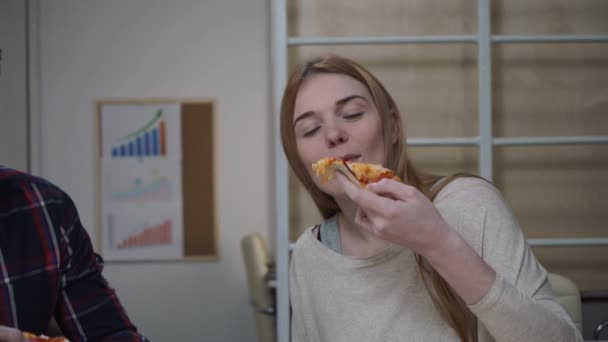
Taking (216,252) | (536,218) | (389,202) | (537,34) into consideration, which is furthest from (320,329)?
(216,252)

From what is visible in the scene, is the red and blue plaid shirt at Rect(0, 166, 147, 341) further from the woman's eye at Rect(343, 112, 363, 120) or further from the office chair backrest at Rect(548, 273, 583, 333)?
the office chair backrest at Rect(548, 273, 583, 333)

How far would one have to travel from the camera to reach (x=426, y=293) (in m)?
1.21

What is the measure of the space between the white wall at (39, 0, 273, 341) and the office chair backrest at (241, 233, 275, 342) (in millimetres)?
1078

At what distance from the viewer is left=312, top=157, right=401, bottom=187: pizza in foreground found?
1.08 m

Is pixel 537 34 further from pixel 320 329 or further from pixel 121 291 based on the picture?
pixel 121 291

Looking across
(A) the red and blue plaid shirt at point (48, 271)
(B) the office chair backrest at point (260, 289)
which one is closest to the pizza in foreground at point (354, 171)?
(A) the red and blue plaid shirt at point (48, 271)

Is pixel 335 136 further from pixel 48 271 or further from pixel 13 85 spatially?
pixel 13 85

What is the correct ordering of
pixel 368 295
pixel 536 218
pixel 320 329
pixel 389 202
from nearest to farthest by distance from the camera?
1. pixel 389 202
2. pixel 368 295
3. pixel 320 329
4. pixel 536 218

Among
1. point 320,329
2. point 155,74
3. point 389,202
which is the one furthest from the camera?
point 155,74

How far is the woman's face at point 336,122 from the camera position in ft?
4.02

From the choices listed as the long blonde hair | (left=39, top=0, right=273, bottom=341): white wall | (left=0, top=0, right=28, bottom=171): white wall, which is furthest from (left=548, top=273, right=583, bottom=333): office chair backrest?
(left=0, top=0, right=28, bottom=171): white wall

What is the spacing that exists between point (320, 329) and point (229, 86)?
3.37 meters

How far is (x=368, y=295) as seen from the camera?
1.25 m

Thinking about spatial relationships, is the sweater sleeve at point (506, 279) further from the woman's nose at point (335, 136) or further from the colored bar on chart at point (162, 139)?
the colored bar on chart at point (162, 139)
